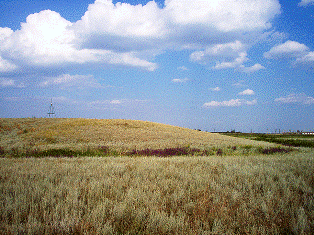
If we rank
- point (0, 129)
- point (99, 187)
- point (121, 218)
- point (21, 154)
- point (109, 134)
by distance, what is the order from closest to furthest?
point (121, 218), point (99, 187), point (21, 154), point (109, 134), point (0, 129)

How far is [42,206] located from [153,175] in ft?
13.4

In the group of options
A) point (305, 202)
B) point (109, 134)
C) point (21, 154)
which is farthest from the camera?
point (109, 134)

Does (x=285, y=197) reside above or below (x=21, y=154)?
above

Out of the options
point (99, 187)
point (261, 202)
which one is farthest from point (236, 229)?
point (99, 187)

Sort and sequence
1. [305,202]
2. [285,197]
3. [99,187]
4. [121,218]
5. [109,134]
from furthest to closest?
1. [109,134]
2. [99,187]
3. [285,197]
4. [305,202]
5. [121,218]

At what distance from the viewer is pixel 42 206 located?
502 centimetres

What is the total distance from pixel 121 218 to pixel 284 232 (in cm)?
348

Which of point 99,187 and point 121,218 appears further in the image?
point 99,187

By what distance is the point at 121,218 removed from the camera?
4.58 meters

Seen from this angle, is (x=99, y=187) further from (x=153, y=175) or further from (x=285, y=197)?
(x=285, y=197)

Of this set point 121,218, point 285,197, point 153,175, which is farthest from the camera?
point 153,175

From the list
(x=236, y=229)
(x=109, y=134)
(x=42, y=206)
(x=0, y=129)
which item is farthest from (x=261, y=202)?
(x=0, y=129)

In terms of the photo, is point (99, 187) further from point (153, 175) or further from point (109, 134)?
point (109, 134)

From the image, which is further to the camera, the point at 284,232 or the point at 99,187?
the point at 99,187
